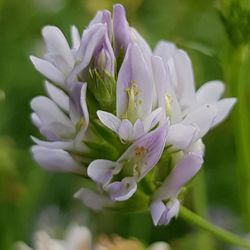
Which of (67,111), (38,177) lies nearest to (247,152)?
(67,111)

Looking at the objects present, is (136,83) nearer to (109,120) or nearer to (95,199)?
(109,120)

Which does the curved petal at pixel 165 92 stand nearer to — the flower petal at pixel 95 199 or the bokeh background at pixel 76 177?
the flower petal at pixel 95 199

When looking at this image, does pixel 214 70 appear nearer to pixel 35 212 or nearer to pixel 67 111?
pixel 35 212

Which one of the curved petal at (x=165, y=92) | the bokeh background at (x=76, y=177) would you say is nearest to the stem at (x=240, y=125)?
the bokeh background at (x=76, y=177)

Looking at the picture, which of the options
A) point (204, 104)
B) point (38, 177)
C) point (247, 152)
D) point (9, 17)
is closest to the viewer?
point (204, 104)

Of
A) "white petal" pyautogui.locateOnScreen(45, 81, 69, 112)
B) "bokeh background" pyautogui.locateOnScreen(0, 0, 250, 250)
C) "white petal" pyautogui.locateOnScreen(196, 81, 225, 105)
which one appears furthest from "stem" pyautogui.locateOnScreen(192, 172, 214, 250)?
"white petal" pyautogui.locateOnScreen(45, 81, 69, 112)

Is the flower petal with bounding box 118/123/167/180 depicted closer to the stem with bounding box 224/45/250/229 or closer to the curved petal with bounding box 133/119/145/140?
the curved petal with bounding box 133/119/145/140
